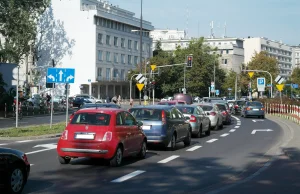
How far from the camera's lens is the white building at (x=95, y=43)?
89.8 metres

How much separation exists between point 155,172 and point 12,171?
13.6ft

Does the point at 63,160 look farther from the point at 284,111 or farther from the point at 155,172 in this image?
the point at 284,111

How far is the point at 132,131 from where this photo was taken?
1380 centimetres

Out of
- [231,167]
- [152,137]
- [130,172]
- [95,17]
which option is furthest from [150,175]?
[95,17]

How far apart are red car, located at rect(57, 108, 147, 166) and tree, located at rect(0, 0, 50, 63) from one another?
183ft

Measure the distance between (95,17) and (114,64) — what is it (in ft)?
36.5

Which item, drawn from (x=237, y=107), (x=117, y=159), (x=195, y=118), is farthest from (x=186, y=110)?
(x=237, y=107)

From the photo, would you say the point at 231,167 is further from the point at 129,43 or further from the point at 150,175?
the point at 129,43

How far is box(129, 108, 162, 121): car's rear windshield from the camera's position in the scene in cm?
1656

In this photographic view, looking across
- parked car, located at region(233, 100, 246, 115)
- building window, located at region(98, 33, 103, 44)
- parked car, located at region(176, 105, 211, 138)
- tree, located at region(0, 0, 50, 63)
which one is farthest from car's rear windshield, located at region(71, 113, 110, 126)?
building window, located at region(98, 33, 103, 44)

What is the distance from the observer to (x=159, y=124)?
53.7 feet

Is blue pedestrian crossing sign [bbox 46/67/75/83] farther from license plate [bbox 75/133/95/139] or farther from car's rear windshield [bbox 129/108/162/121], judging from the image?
license plate [bbox 75/133/95/139]

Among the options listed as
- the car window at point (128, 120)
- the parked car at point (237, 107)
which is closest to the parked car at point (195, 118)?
the car window at point (128, 120)

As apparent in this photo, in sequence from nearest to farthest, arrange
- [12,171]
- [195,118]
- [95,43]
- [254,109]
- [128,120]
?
[12,171] < [128,120] < [195,118] < [254,109] < [95,43]
